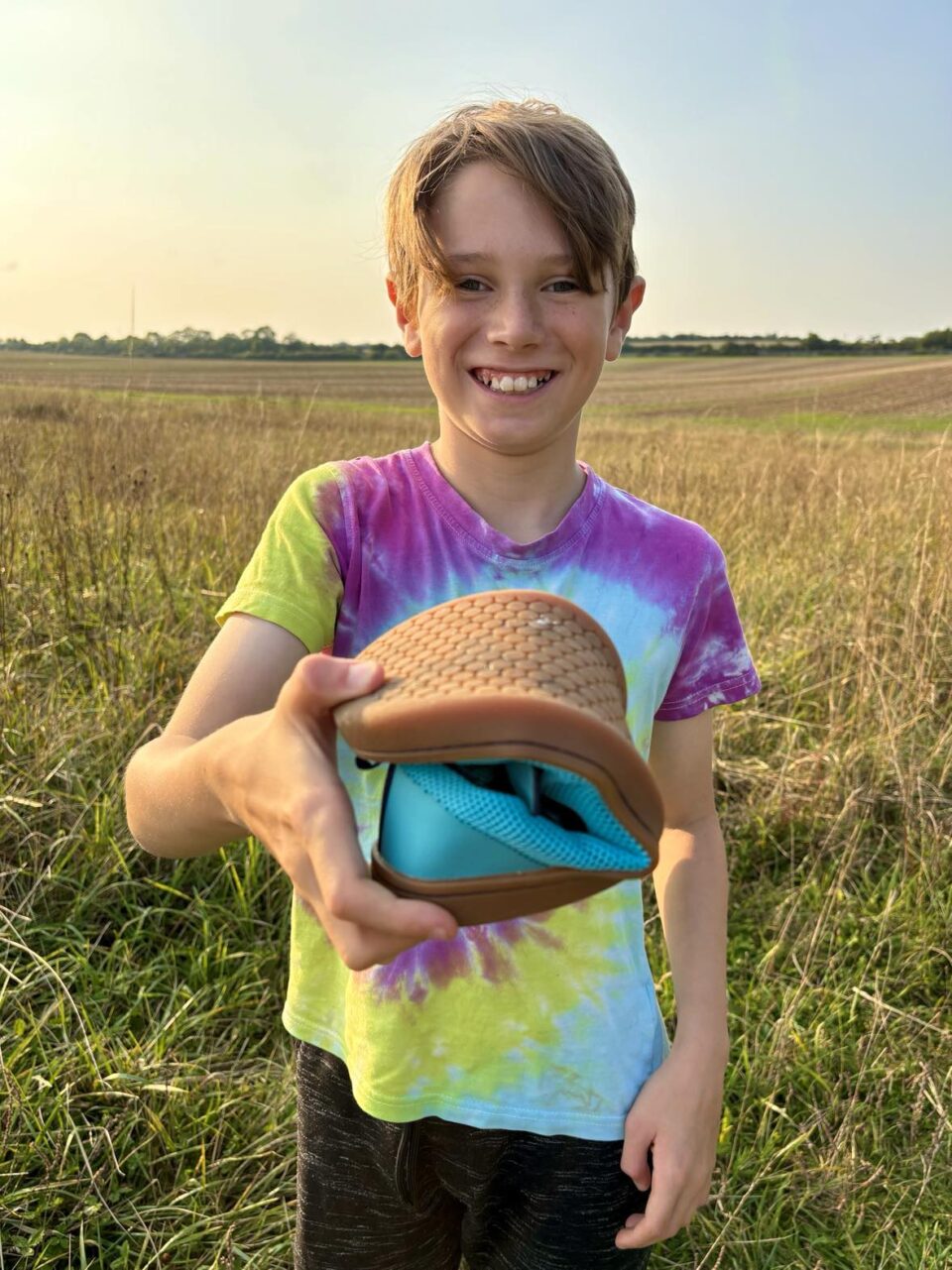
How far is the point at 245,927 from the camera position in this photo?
241 cm

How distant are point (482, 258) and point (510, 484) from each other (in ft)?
0.87

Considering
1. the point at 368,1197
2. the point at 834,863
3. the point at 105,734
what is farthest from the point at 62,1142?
the point at 834,863

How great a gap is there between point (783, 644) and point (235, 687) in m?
3.54

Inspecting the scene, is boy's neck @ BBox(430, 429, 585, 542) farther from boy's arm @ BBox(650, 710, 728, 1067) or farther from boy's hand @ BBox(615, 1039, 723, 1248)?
boy's hand @ BBox(615, 1039, 723, 1248)

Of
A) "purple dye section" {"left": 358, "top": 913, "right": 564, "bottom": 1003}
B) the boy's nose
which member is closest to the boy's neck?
the boy's nose

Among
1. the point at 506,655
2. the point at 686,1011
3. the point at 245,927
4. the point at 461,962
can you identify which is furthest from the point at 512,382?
the point at 245,927

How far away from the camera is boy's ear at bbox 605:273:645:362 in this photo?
4.00 feet

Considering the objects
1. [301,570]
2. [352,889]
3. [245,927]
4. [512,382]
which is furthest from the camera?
[245,927]

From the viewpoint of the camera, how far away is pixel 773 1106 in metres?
1.98

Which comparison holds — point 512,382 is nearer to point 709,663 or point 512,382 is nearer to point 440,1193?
point 709,663

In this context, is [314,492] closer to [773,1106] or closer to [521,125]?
[521,125]

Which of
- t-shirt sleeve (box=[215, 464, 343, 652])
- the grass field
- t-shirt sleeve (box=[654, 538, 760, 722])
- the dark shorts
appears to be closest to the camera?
t-shirt sleeve (box=[215, 464, 343, 652])

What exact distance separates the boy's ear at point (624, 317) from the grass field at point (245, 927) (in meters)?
1.62

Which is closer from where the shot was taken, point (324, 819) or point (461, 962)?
point (324, 819)
